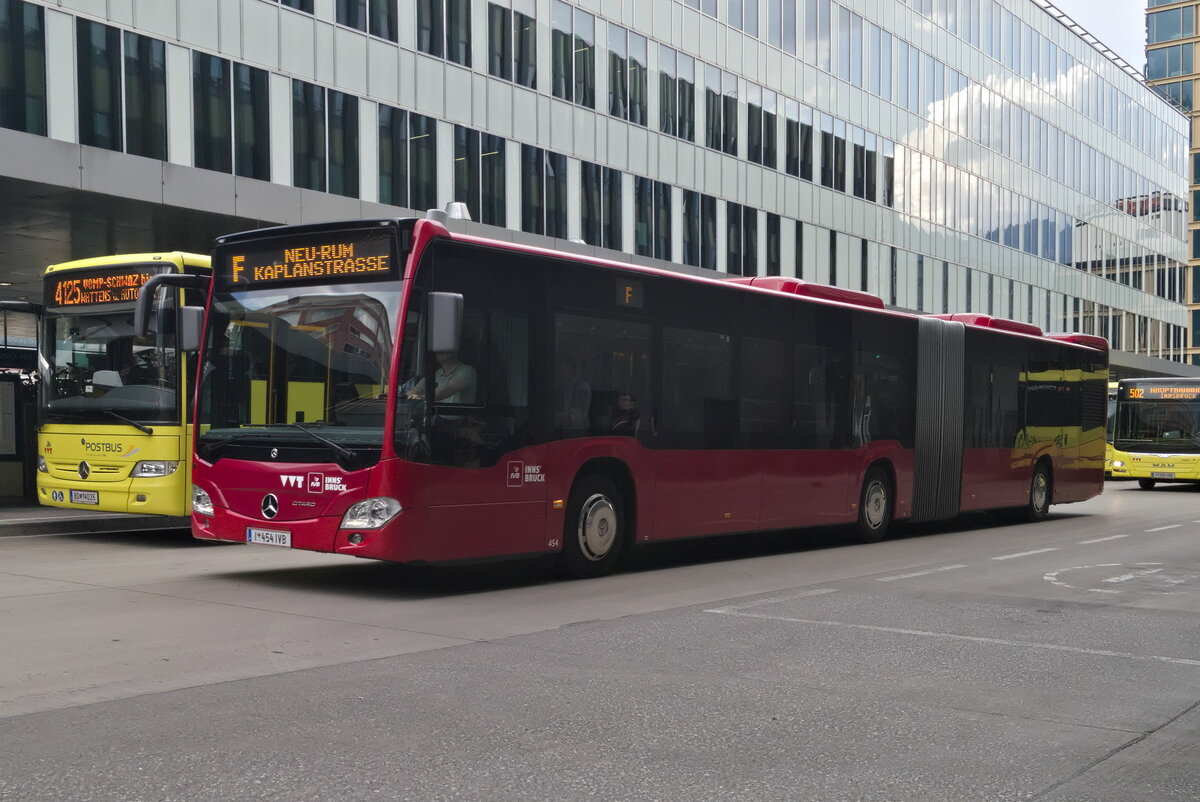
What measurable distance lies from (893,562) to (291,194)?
12.4 m

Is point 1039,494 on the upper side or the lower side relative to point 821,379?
lower

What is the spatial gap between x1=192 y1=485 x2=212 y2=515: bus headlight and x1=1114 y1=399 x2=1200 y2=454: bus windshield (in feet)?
90.3

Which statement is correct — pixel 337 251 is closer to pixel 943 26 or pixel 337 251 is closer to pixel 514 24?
pixel 514 24

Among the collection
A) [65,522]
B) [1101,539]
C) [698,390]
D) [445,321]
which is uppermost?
[445,321]

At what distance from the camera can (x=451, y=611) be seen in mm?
9758

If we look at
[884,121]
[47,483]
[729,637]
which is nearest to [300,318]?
[729,637]

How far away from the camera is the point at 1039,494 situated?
21.0m

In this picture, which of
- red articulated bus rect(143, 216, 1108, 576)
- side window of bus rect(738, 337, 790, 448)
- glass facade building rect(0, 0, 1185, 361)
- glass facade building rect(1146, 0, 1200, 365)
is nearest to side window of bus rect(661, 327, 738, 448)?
red articulated bus rect(143, 216, 1108, 576)

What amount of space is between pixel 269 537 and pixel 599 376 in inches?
124

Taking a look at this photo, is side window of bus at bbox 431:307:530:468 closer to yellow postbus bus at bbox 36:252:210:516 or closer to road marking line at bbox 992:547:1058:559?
yellow postbus bus at bbox 36:252:210:516

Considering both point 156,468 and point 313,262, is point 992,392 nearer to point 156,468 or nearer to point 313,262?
point 156,468

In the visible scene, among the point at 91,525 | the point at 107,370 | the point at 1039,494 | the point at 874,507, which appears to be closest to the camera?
the point at 107,370

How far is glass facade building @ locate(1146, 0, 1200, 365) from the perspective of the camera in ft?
333

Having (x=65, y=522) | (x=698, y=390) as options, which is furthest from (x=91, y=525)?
(x=698, y=390)
